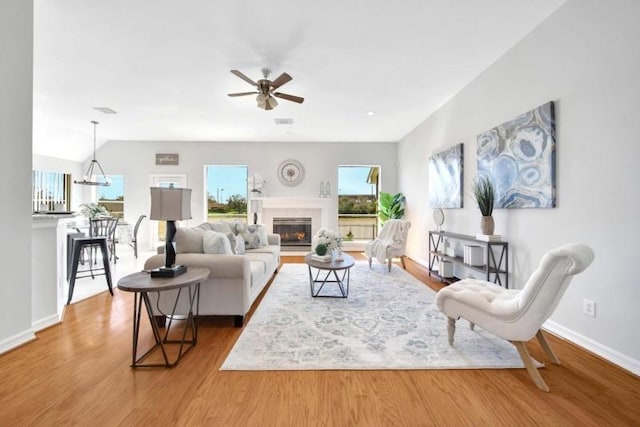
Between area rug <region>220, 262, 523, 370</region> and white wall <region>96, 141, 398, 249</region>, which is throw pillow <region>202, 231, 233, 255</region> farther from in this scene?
white wall <region>96, 141, 398, 249</region>

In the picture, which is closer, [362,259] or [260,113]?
[260,113]

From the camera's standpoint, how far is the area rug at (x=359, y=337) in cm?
203

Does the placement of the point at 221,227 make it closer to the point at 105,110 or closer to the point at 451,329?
the point at 451,329

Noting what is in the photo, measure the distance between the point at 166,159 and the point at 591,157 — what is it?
312 inches

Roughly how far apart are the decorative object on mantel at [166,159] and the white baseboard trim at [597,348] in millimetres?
7813

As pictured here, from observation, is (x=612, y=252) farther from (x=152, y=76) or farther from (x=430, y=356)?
(x=152, y=76)

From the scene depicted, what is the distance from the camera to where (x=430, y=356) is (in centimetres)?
212

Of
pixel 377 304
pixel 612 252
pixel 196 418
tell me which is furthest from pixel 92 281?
pixel 612 252

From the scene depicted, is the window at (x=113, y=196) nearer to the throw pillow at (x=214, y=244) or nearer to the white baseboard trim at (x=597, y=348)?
the throw pillow at (x=214, y=244)

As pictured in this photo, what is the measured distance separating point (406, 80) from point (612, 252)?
2904 mm

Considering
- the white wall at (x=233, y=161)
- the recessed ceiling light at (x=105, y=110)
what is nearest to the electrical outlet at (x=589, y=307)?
the white wall at (x=233, y=161)

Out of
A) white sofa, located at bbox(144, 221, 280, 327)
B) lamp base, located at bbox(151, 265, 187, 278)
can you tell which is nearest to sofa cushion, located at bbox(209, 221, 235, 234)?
white sofa, located at bbox(144, 221, 280, 327)

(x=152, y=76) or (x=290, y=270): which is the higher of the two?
(x=152, y=76)

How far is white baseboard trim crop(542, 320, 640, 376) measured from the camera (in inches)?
75.7
